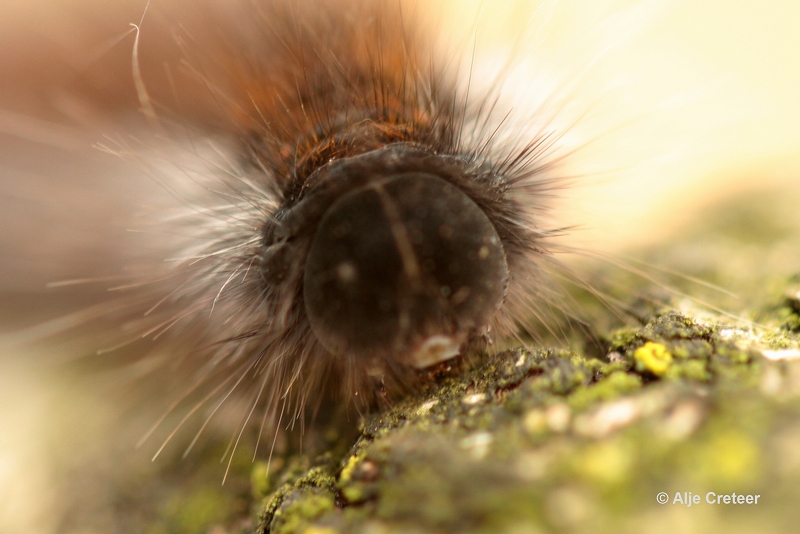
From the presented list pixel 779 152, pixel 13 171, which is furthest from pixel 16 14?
pixel 779 152

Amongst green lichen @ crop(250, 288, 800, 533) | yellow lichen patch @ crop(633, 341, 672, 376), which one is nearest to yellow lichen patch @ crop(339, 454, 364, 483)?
green lichen @ crop(250, 288, 800, 533)

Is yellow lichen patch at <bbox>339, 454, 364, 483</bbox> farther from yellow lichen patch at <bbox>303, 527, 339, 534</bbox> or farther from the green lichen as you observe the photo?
yellow lichen patch at <bbox>303, 527, 339, 534</bbox>

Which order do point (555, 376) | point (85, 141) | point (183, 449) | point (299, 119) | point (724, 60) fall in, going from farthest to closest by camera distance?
1. point (724, 60)
2. point (85, 141)
3. point (183, 449)
4. point (299, 119)
5. point (555, 376)

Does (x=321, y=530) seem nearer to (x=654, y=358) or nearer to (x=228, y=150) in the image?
(x=654, y=358)

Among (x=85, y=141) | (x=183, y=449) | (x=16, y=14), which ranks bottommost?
(x=183, y=449)

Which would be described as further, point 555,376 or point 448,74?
point 448,74

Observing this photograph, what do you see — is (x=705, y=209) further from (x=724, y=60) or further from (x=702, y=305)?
(x=702, y=305)
